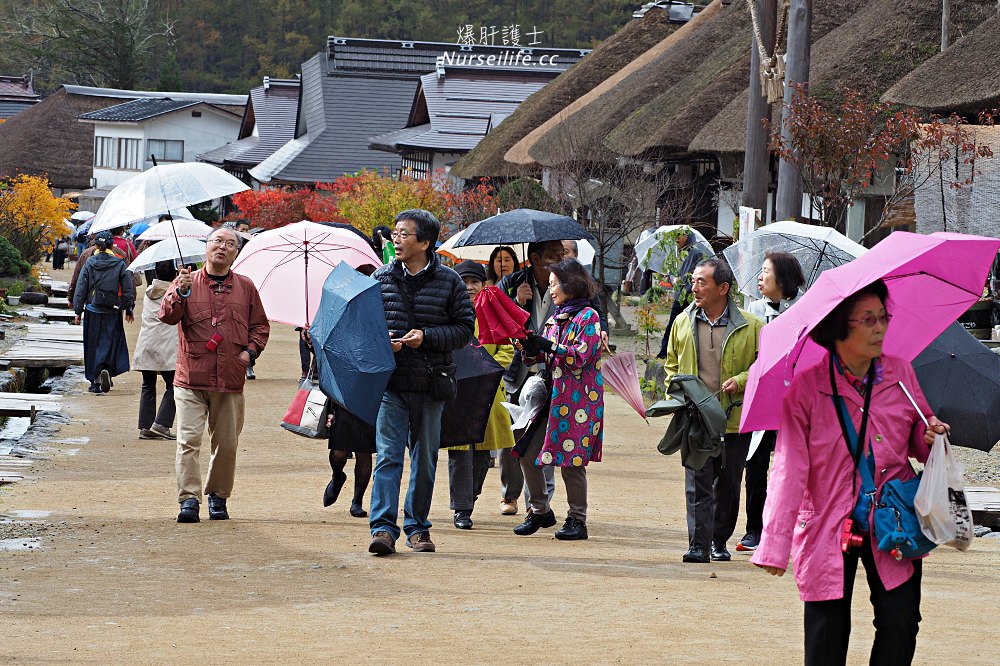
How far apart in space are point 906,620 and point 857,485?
1.38ft

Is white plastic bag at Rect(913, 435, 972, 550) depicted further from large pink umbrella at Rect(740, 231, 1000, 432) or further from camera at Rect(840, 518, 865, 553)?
large pink umbrella at Rect(740, 231, 1000, 432)

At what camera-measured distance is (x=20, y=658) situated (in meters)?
5.35

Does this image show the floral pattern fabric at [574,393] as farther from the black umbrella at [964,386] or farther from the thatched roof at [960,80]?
the thatched roof at [960,80]

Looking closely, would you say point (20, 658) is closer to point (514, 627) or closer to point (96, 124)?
point (514, 627)

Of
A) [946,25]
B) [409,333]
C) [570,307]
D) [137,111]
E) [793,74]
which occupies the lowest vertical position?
[409,333]

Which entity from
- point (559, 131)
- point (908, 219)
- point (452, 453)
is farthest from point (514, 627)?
point (559, 131)

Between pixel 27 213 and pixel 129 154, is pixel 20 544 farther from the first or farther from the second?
pixel 129 154

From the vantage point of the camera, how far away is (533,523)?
870 centimetres

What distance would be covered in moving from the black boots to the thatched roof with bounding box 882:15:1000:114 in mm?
8960

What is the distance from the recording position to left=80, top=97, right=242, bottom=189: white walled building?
2657 inches

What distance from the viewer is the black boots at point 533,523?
28.4ft

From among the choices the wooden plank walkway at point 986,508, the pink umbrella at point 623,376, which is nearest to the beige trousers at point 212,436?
the pink umbrella at point 623,376

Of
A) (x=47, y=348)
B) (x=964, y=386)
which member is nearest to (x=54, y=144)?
(x=47, y=348)

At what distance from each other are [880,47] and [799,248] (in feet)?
36.4
